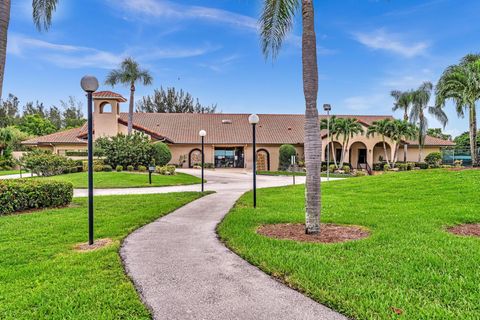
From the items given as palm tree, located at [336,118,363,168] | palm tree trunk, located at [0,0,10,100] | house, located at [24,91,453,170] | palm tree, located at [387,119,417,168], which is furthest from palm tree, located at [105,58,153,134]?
palm tree, located at [387,119,417,168]

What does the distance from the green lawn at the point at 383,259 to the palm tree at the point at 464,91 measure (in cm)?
939

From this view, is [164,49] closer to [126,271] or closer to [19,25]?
[19,25]

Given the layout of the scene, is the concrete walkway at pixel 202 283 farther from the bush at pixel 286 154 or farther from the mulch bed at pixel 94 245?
the bush at pixel 286 154

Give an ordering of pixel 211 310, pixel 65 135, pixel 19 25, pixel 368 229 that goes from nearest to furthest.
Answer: pixel 211 310 < pixel 368 229 < pixel 19 25 < pixel 65 135

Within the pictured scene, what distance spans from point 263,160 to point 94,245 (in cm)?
2957

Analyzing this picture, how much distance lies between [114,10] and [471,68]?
16775 mm

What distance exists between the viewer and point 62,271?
175 inches

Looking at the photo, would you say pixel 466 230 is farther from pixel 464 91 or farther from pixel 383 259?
pixel 464 91

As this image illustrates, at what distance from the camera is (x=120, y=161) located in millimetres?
24188

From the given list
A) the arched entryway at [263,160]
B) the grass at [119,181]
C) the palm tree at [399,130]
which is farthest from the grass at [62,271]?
the palm tree at [399,130]

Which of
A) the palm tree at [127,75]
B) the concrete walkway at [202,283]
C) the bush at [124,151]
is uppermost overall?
the palm tree at [127,75]

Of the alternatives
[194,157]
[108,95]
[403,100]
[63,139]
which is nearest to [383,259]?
[108,95]

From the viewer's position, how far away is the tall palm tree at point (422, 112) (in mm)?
→ 33094

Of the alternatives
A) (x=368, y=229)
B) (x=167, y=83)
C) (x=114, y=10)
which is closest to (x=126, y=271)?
(x=368, y=229)
